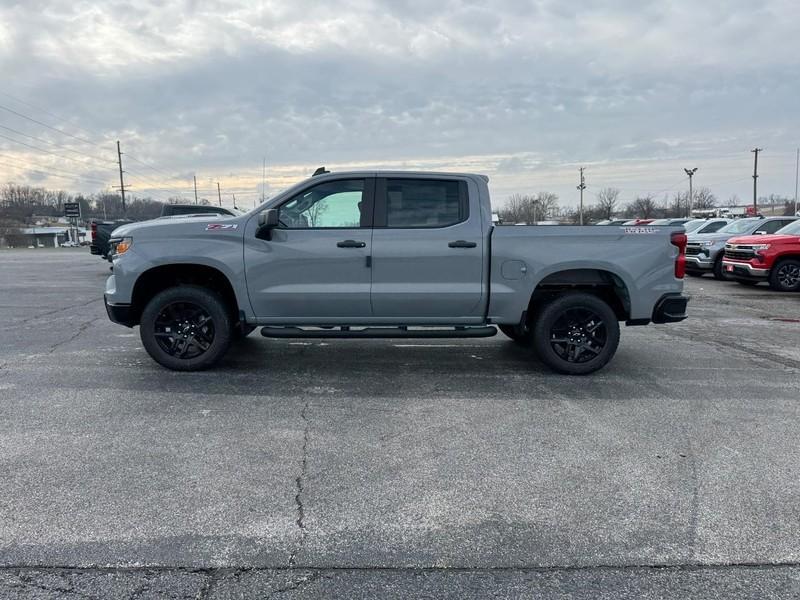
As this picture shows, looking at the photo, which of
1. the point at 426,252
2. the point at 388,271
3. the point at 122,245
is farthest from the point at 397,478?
the point at 122,245

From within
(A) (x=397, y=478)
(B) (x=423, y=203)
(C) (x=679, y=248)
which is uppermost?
(B) (x=423, y=203)

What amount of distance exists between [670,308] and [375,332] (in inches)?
119

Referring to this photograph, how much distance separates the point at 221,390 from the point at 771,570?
14.5 ft

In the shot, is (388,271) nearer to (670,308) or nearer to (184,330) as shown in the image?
(184,330)

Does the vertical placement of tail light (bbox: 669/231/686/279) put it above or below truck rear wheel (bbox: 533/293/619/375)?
above

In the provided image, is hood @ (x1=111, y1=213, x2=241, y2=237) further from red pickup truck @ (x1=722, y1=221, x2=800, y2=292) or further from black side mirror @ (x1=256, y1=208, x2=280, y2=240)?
red pickup truck @ (x1=722, y1=221, x2=800, y2=292)

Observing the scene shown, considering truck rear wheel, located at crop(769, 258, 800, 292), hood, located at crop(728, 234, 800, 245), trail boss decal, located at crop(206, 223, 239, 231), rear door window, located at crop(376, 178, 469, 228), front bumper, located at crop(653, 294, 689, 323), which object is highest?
rear door window, located at crop(376, 178, 469, 228)

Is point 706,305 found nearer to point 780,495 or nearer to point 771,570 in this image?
point 780,495

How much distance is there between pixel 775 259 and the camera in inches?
515

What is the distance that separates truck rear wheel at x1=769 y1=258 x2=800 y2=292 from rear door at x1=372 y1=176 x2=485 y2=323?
10.6 m

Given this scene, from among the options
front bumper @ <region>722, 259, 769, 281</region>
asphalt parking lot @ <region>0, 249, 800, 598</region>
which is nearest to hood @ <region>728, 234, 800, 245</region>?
front bumper @ <region>722, 259, 769, 281</region>

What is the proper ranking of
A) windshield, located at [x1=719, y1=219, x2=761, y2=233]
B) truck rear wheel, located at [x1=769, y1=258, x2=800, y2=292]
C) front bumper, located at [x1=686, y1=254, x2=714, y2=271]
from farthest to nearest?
windshield, located at [x1=719, y1=219, x2=761, y2=233]
front bumper, located at [x1=686, y1=254, x2=714, y2=271]
truck rear wheel, located at [x1=769, y1=258, x2=800, y2=292]

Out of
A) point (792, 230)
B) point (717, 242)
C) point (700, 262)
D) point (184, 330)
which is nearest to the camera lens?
point (184, 330)

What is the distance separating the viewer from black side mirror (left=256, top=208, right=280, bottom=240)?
5535 mm
